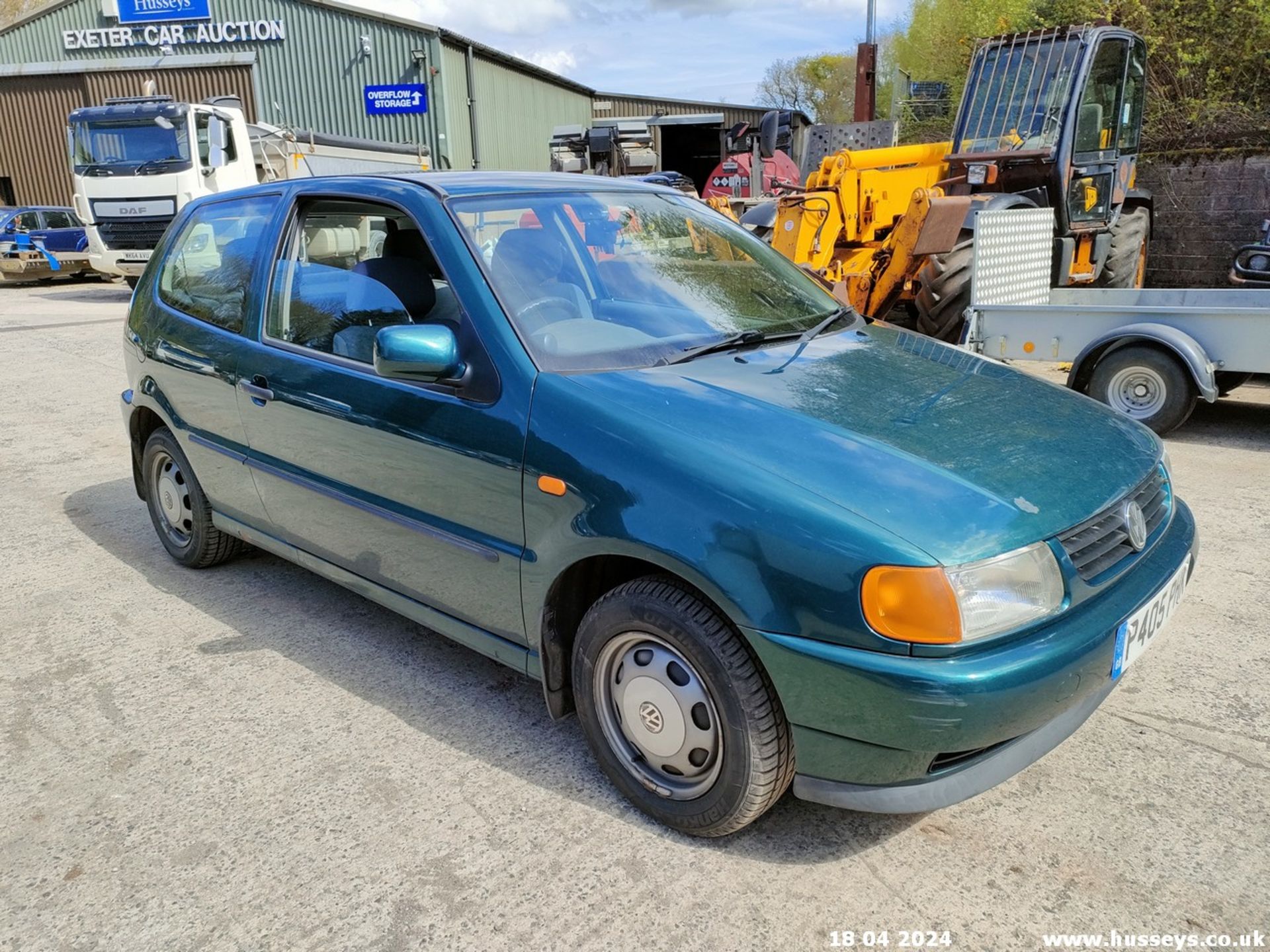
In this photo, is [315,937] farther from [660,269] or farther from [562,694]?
[660,269]

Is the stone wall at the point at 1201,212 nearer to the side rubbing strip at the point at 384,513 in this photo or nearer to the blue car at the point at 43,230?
the side rubbing strip at the point at 384,513

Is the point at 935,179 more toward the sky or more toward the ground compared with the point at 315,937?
more toward the sky

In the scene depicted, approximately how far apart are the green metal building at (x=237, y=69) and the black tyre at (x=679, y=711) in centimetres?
2569

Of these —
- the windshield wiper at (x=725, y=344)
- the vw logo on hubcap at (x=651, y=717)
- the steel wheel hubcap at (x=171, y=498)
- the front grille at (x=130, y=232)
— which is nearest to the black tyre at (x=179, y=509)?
the steel wheel hubcap at (x=171, y=498)

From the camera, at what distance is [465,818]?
2.62 meters

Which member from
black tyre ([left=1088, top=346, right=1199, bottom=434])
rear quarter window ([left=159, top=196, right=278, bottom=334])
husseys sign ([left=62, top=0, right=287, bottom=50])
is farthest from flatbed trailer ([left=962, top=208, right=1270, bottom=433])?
husseys sign ([left=62, top=0, right=287, bottom=50])

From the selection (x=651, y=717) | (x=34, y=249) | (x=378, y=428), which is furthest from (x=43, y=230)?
(x=651, y=717)

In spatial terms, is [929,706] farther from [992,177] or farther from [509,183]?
[992,177]

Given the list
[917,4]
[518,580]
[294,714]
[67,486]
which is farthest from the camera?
[917,4]

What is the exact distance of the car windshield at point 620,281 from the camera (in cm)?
286

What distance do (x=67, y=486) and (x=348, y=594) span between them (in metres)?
2.86

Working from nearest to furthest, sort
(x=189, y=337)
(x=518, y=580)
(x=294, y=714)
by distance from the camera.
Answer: (x=518, y=580)
(x=294, y=714)
(x=189, y=337)

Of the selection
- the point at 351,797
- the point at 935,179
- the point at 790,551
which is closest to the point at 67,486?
the point at 351,797

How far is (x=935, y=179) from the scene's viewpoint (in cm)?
912
